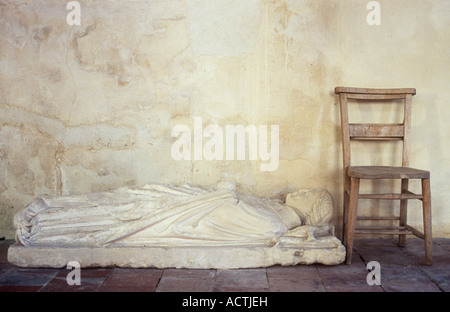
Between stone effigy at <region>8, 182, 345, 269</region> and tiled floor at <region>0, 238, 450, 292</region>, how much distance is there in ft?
0.24

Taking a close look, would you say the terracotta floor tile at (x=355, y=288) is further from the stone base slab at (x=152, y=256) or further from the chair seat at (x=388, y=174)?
the chair seat at (x=388, y=174)

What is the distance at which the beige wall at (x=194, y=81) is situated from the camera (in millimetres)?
3943

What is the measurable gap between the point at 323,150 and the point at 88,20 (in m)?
2.39

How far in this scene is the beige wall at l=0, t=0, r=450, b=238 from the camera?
155 inches

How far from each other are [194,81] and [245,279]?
5.98 ft

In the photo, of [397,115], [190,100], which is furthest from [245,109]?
[397,115]

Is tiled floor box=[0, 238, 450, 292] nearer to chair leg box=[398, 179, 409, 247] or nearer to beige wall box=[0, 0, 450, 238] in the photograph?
chair leg box=[398, 179, 409, 247]

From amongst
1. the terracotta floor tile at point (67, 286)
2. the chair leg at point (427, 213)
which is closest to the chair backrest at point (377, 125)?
the chair leg at point (427, 213)

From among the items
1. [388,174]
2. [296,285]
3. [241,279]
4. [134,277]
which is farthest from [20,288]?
[388,174]

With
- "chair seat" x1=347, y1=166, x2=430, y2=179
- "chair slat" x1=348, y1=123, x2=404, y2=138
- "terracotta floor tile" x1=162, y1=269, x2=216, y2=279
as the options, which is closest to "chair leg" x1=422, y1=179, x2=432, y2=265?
"chair seat" x1=347, y1=166, x2=430, y2=179

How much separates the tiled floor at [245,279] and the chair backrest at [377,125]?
0.97 meters

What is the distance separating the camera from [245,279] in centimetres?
299

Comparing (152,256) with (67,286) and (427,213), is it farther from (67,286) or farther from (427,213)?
(427,213)

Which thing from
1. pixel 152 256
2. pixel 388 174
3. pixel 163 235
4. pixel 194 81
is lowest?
pixel 152 256
